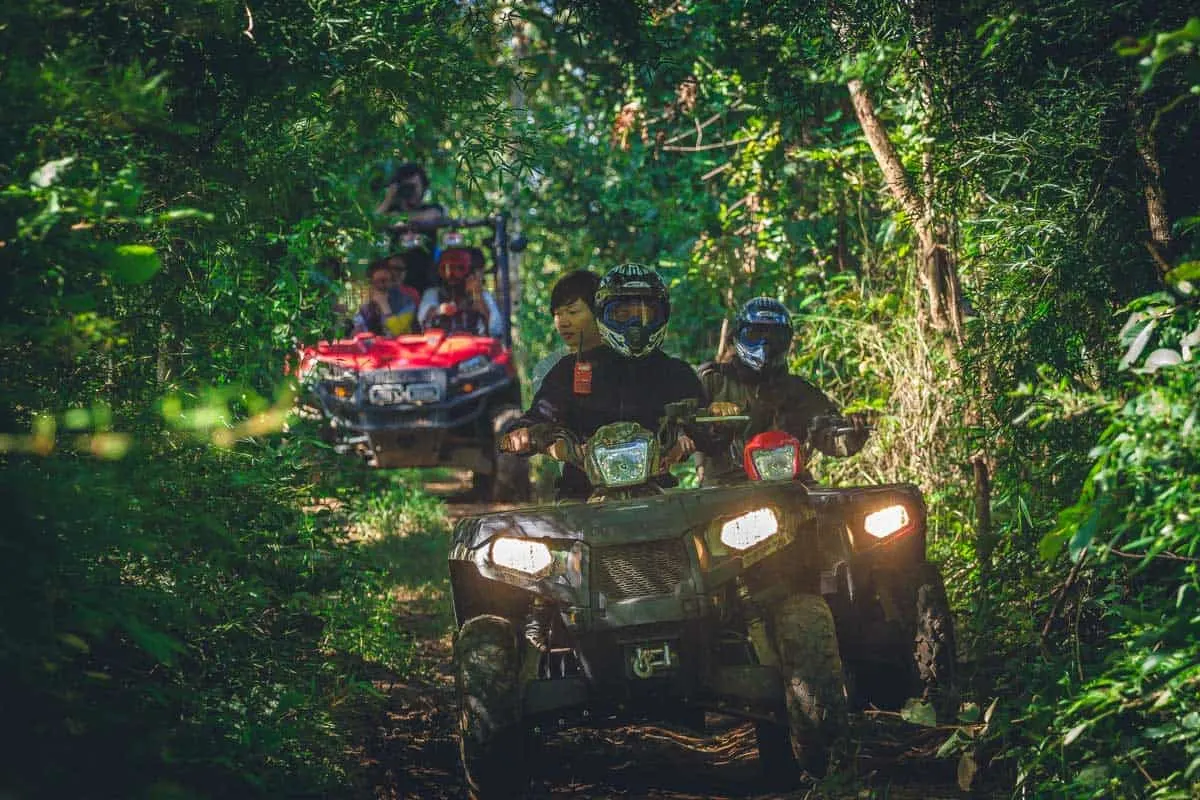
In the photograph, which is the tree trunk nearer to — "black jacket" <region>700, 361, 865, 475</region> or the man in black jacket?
"black jacket" <region>700, 361, 865, 475</region>

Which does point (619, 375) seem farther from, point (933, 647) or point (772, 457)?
point (933, 647)

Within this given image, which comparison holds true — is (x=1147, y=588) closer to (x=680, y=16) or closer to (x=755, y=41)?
(x=755, y=41)

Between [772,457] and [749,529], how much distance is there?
33.6 inches

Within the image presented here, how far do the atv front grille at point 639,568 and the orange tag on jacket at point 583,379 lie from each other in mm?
1504

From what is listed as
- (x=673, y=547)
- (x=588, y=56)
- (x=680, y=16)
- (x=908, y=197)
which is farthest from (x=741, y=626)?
(x=588, y=56)

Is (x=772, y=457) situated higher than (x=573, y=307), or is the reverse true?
(x=573, y=307)

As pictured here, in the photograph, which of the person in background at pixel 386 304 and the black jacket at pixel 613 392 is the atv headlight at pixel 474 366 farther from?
the black jacket at pixel 613 392

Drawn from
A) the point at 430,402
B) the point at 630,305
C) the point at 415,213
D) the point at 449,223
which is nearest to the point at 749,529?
the point at 630,305

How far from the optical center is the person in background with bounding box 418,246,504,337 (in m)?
13.7

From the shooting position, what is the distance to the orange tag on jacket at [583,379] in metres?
6.38

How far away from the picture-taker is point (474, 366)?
12961 mm

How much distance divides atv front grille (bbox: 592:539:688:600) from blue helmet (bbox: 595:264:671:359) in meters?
1.48

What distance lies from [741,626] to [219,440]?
232 centimetres

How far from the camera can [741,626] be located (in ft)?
17.4
